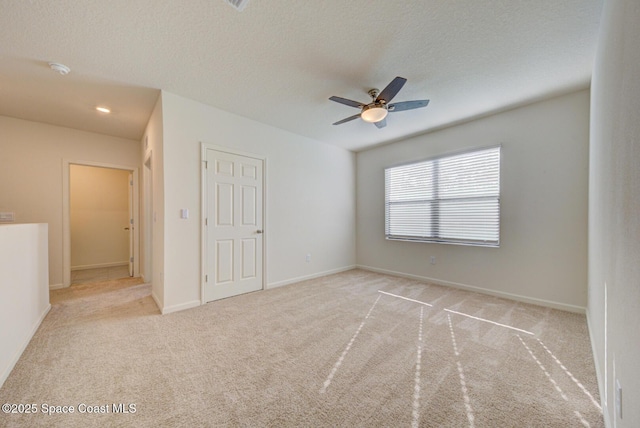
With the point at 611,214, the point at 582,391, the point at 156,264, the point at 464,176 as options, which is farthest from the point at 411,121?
the point at 156,264

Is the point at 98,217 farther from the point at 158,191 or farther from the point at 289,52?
the point at 289,52

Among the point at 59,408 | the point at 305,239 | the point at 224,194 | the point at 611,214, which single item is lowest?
the point at 59,408

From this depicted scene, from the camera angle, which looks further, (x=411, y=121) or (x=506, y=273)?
Answer: (x=411, y=121)

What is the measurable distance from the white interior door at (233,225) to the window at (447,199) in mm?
2636

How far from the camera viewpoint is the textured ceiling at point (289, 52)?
Answer: 1.78 metres

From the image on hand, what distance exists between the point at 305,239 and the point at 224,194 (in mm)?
1699

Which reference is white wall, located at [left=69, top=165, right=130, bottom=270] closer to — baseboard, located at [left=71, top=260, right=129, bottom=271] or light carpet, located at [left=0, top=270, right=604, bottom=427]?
baseboard, located at [left=71, top=260, right=129, bottom=271]

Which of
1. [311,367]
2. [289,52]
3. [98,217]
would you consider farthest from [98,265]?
[289,52]

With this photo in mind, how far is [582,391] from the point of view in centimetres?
162

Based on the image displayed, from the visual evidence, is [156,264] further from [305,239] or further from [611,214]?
[611,214]

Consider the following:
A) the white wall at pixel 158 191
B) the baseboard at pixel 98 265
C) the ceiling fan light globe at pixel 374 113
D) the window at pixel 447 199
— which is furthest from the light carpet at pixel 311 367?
the baseboard at pixel 98 265

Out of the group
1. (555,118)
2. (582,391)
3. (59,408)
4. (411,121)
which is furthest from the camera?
(411,121)

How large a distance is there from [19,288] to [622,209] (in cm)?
430

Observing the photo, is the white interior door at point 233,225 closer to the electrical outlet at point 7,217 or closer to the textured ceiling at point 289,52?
the textured ceiling at point 289,52
